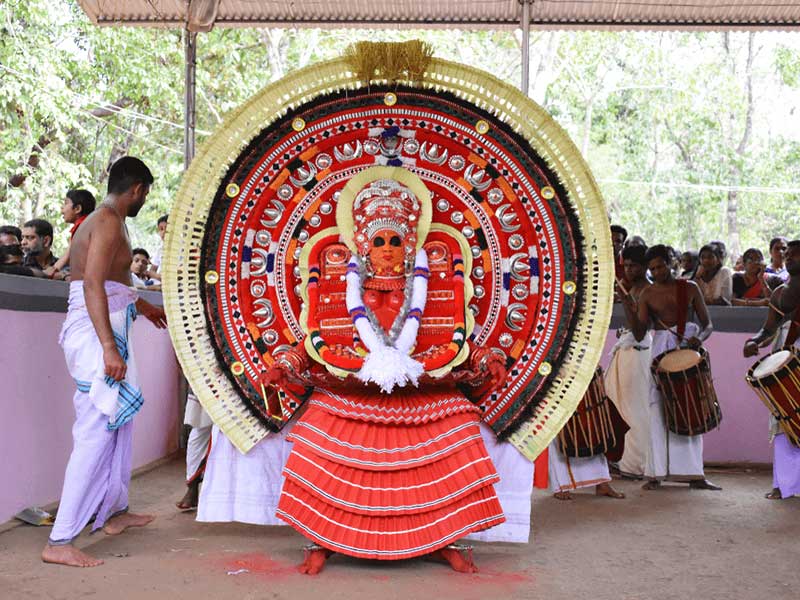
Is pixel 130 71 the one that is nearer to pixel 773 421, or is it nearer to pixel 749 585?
pixel 773 421

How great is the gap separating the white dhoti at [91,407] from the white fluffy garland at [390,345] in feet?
3.83

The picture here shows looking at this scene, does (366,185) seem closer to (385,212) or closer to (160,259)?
(385,212)

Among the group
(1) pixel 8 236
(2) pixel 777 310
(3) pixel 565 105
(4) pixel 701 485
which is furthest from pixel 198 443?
(3) pixel 565 105

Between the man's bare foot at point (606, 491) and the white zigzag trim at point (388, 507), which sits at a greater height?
the white zigzag trim at point (388, 507)

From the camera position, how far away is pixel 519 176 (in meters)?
5.20

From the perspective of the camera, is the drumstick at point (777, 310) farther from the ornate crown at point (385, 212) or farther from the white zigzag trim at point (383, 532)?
the white zigzag trim at point (383, 532)

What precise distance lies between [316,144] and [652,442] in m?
3.97

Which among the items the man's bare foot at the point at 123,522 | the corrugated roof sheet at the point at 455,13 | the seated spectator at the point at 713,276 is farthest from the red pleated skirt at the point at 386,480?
the seated spectator at the point at 713,276

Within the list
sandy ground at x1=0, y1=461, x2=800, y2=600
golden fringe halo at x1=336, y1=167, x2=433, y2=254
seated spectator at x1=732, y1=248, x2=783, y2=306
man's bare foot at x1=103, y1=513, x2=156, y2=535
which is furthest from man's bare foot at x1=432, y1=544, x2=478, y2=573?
seated spectator at x1=732, y1=248, x2=783, y2=306

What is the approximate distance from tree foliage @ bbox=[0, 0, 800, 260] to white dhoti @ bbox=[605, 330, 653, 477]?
28.4 feet

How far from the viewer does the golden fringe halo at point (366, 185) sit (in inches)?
203

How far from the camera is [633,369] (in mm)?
7973

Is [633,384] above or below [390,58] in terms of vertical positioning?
below

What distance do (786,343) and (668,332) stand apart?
943 millimetres
